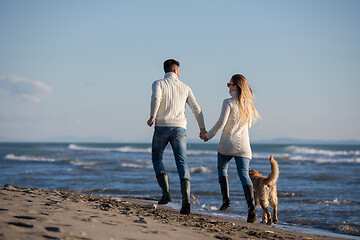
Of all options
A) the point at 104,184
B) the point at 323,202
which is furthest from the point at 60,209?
the point at 104,184

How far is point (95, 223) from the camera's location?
3.85 metres

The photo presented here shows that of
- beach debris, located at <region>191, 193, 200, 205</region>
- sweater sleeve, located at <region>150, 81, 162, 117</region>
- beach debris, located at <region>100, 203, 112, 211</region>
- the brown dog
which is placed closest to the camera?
beach debris, located at <region>100, 203, 112, 211</region>

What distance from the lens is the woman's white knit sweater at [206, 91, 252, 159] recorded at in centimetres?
527

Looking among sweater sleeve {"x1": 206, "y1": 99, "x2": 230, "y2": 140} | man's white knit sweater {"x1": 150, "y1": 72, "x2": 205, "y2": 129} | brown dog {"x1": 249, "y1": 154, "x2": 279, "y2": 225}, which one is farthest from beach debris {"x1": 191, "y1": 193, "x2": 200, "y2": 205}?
man's white knit sweater {"x1": 150, "y1": 72, "x2": 205, "y2": 129}

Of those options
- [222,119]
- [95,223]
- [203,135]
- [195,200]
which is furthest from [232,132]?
[195,200]

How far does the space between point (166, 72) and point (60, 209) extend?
2.27 m

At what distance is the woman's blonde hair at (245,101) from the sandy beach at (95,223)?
142 cm

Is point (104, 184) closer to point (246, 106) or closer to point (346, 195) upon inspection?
point (346, 195)

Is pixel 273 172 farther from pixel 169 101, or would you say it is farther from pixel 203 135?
pixel 169 101

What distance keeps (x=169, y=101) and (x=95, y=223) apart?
77.6 inches

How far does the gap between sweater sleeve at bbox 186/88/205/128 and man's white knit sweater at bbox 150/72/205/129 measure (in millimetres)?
61

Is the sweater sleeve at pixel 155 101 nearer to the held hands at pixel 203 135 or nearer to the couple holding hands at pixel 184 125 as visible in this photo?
the couple holding hands at pixel 184 125

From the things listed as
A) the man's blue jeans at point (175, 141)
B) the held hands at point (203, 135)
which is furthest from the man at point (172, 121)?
the held hands at point (203, 135)

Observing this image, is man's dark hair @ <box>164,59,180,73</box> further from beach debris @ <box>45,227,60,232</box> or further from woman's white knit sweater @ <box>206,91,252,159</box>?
beach debris @ <box>45,227,60,232</box>
